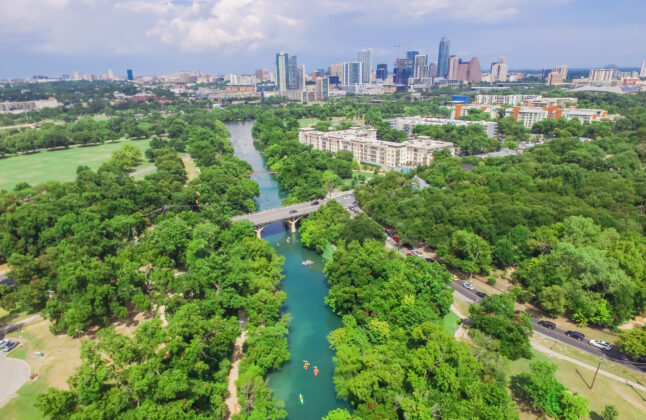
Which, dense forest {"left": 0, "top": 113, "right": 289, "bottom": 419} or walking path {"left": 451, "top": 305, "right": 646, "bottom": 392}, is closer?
dense forest {"left": 0, "top": 113, "right": 289, "bottom": 419}

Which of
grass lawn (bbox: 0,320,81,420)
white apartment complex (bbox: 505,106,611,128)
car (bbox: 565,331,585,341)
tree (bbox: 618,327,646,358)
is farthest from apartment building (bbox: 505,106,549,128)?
grass lawn (bbox: 0,320,81,420)

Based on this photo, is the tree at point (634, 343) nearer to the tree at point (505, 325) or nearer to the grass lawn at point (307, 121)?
the tree at point (505, 325)

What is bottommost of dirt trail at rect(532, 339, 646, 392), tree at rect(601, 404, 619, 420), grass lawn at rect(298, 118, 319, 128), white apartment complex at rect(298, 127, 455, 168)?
dirt trail at rect(532, 339, 646, 392)

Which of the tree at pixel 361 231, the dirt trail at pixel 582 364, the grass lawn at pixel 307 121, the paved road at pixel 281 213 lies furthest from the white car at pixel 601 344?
the grass lawn at pixel 307 121

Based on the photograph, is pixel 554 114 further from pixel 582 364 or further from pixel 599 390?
pixel 599 390

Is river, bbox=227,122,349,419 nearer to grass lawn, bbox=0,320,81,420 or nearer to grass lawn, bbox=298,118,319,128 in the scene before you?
grass lawn, bbox=0,320,81,420

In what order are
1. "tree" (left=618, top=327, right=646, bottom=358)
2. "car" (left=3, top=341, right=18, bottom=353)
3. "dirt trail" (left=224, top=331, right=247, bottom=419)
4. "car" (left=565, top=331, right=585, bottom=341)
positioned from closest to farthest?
"dirt trail" (left=224, top=331, right=247, bottom=419)
"tree" (left=618, top=327, right=646, bottom=358)
"car" (left=3, top=341, right=18, bottom=353)
"car" (left=565, top=331, right=585, bottom=341)

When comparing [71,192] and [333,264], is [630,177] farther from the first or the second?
[71,192]

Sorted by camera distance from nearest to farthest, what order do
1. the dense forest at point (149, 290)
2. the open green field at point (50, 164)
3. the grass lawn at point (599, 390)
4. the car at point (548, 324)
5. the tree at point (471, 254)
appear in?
the dense forest at point (149, 290) → the grass lawn at point (599, 390) → the car at point (548, 324) → the tree at point (471, 254) → the open green field at point (50, 164)

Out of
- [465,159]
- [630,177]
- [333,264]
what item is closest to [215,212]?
[333,264]
